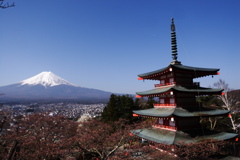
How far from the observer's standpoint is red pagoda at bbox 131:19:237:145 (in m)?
10.5

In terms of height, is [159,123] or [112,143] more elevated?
[159,123]

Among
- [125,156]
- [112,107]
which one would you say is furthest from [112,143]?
[112,107]

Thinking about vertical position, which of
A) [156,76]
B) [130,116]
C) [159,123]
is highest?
[156,76]

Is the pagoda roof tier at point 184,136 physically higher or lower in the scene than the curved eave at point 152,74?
lower

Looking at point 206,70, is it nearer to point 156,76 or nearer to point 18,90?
point 156,76

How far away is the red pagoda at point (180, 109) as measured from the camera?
415 inches

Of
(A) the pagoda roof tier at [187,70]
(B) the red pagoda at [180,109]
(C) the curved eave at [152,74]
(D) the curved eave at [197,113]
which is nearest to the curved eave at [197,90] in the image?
(B) the red pagoda at [180,109]

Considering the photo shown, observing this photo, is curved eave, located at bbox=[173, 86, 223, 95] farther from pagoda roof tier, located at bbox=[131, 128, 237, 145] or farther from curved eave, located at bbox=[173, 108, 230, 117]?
pagoda roof tier, located at bbox=[131, 128, 237, 145]

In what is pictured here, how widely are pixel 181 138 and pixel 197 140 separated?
0.91 metres

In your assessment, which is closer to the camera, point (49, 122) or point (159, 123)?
point (159, 123)

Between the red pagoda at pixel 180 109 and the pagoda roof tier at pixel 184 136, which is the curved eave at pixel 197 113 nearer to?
the red pagoda at pixel 180 109

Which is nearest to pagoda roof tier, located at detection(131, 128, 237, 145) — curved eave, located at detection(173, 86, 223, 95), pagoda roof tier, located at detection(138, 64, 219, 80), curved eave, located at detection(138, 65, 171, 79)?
curved eave, located at detection(173, 86, 223, 95)

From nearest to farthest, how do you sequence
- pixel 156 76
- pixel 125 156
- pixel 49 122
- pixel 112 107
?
1. pixel 125 156
2. pixel 156 76
3. pixel 49 122
4. pixel 112 107

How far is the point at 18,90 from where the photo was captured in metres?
176
